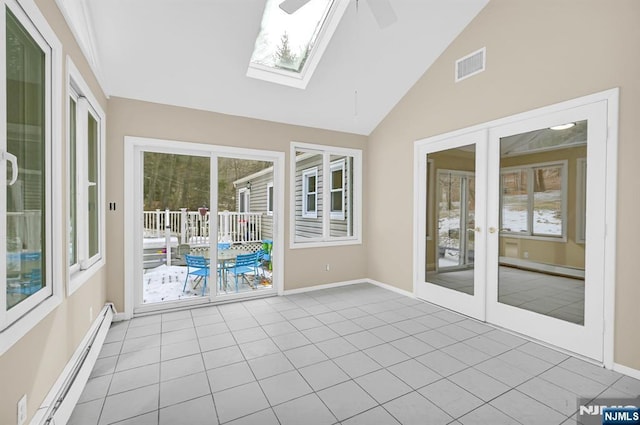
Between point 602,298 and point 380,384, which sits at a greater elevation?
point 602,298

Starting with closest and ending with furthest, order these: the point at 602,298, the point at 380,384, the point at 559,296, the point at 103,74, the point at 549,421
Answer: the point at 549,421 < the point at 380,384 < the point at 602,298 < the point at 559,296 < the point at 103,74

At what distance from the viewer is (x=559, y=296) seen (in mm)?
3051

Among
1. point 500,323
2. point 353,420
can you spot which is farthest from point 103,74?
point 500,323

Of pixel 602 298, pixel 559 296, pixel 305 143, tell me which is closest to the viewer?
pixel 602 298

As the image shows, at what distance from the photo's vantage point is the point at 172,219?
4160 millimetres

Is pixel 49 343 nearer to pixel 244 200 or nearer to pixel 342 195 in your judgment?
pixel 244 200

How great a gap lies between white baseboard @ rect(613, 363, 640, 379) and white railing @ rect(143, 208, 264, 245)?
424cm

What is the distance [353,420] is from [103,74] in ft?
13.4

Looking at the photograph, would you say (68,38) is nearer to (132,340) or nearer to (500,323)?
(132,340)

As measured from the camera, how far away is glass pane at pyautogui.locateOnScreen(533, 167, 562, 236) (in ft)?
10.0

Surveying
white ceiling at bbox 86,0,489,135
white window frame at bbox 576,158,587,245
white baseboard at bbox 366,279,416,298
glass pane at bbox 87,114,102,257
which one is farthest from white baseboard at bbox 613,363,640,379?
glass pane at bbox 87,114,102,257

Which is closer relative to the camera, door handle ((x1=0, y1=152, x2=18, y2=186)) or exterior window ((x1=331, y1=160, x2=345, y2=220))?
door handle ((x1=0, y1=152, x2=18, y2=186))

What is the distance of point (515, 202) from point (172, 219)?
421 centimetres

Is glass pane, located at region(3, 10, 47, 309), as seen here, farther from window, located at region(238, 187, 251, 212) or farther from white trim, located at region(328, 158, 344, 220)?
white trim, located at region(328, 158, 344, 220)
